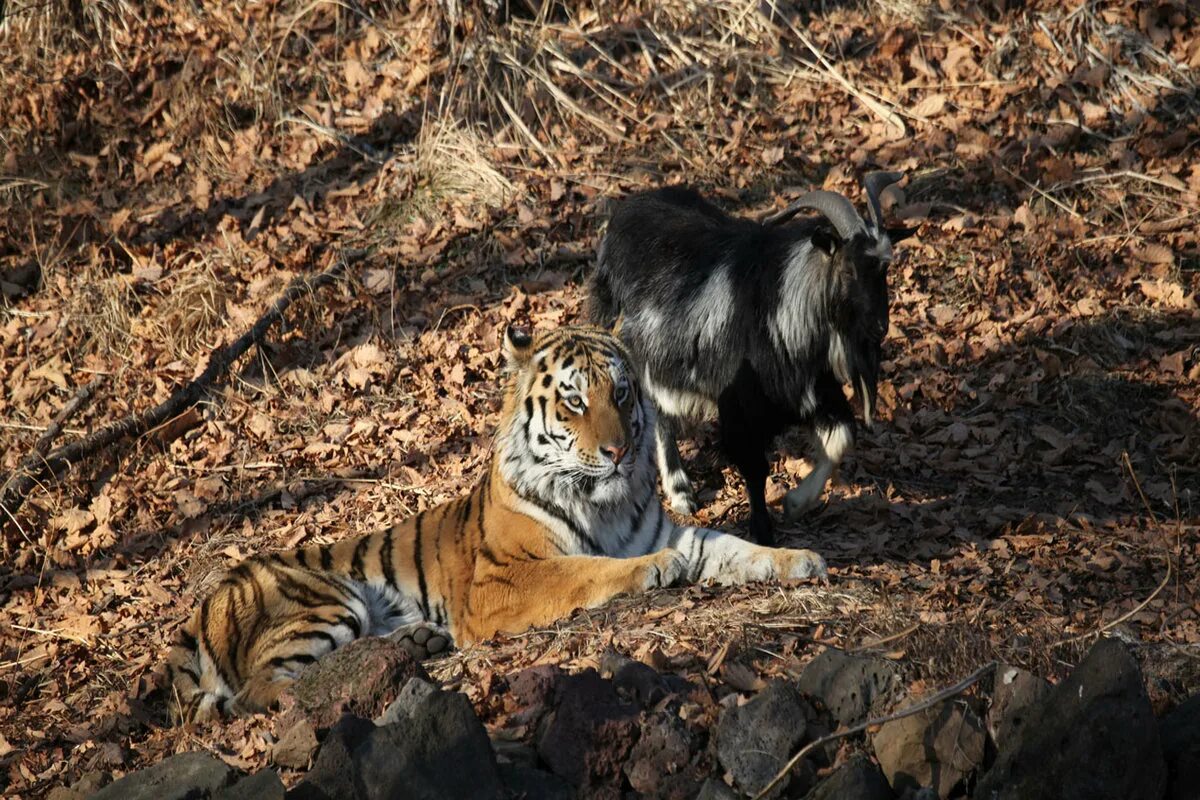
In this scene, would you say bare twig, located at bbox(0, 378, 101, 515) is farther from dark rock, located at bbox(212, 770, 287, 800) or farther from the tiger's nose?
dark rock, located at bbox(212, 770, 287, 800)

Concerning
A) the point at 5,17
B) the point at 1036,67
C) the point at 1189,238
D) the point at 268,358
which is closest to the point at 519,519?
the point at 268,358

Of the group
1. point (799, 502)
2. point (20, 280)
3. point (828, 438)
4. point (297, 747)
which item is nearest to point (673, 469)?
point (799, 502)

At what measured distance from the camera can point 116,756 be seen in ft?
17.6

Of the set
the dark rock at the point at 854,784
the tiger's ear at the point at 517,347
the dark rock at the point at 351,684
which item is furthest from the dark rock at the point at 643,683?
the tiger's ear at the point at 517,347

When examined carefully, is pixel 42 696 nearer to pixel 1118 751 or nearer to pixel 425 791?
pixel 425 791

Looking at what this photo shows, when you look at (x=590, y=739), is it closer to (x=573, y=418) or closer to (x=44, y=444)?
(x=573, y=418)

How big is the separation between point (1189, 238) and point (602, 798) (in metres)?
7.53

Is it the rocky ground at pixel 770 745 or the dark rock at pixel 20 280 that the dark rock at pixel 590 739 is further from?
the dark rock at pixel 20 280

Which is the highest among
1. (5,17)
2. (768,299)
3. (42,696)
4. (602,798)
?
(5,17)

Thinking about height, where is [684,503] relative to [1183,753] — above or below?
below

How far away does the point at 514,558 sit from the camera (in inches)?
238

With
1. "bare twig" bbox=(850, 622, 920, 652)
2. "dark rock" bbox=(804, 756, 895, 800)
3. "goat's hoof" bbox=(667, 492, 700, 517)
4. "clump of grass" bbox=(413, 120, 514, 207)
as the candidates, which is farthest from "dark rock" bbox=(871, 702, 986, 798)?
"clump of grass" bbox=(413, 120, 514, 207)

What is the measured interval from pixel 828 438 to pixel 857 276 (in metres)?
0.99

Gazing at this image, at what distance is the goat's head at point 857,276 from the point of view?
6.75m
